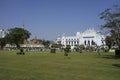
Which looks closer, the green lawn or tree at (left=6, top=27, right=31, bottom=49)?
the green lawn

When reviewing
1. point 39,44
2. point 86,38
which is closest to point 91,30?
point 86,38

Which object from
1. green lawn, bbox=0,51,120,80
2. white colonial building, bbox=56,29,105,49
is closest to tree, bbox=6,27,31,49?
white colonial building, bbox=56,29,105,49

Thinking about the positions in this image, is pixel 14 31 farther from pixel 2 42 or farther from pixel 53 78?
pixel 53 78

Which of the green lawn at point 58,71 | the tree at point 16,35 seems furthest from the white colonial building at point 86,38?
the green lawn at point 58,71

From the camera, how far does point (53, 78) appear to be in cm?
1386

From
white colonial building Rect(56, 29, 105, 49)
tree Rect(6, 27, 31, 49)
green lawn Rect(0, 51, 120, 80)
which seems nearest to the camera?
green lawn Rect(0, 51, 120, 80)

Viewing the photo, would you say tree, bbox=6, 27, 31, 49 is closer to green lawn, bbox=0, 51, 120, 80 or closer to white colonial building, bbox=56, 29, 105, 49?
white colonial building, bbox=56, 29, 105, 49

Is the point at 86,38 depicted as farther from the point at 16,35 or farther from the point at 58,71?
the point at 58,71

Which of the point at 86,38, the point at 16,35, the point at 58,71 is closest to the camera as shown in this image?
the point at 58,71

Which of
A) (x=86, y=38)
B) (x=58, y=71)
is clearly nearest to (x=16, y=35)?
(x=86, y=38)

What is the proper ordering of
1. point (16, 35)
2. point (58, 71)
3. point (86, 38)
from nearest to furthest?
point (58, 71), point (16, 35), point (86, 38)

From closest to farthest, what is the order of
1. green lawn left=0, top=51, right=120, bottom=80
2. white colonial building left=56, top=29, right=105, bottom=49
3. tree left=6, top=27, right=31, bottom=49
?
1. green lawn left=0, top=51, right=120, bottom=80
2. tree left=6, top=27, right=31, bottom=49
3. white colonial building left=56, top=29, right=105, bottom=49

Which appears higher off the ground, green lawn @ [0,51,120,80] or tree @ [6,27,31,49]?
tree @ [6,27,31,49]

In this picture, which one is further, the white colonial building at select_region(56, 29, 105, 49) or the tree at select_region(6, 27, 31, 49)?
the white colonial building at select_region(56, 29, 105, 49)
